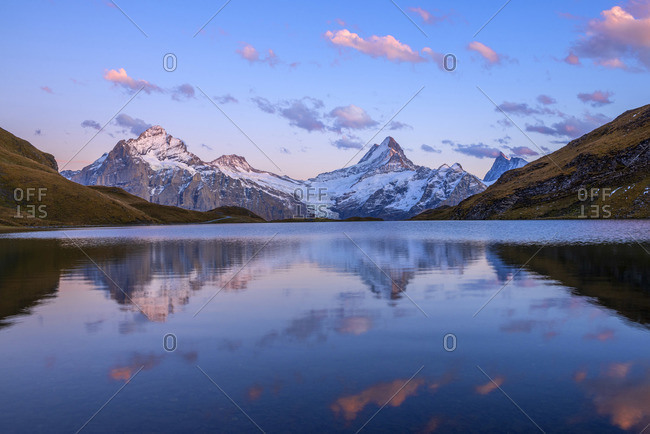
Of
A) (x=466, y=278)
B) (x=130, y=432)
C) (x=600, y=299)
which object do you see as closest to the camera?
(x=130, y=432)

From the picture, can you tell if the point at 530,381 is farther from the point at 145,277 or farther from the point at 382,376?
the point at 145,277

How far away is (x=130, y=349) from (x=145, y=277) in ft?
84.5

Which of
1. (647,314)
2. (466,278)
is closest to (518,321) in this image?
(647,314)

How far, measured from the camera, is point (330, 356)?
62.7ft

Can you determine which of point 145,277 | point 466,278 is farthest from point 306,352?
point 145,277

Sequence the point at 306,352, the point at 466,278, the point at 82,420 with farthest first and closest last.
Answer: the point at 466,278, the point at 306,352, the point at 82,420

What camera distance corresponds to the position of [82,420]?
13.5 metres

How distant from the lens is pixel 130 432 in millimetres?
12688

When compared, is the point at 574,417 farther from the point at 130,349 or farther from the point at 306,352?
the point at 130,349

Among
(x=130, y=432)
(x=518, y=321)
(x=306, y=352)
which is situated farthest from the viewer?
(x=518, y=321)

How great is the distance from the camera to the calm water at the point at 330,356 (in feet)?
44.6

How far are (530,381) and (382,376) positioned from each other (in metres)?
4.76

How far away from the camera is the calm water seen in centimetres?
1359

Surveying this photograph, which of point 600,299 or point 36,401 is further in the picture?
point 600,299
